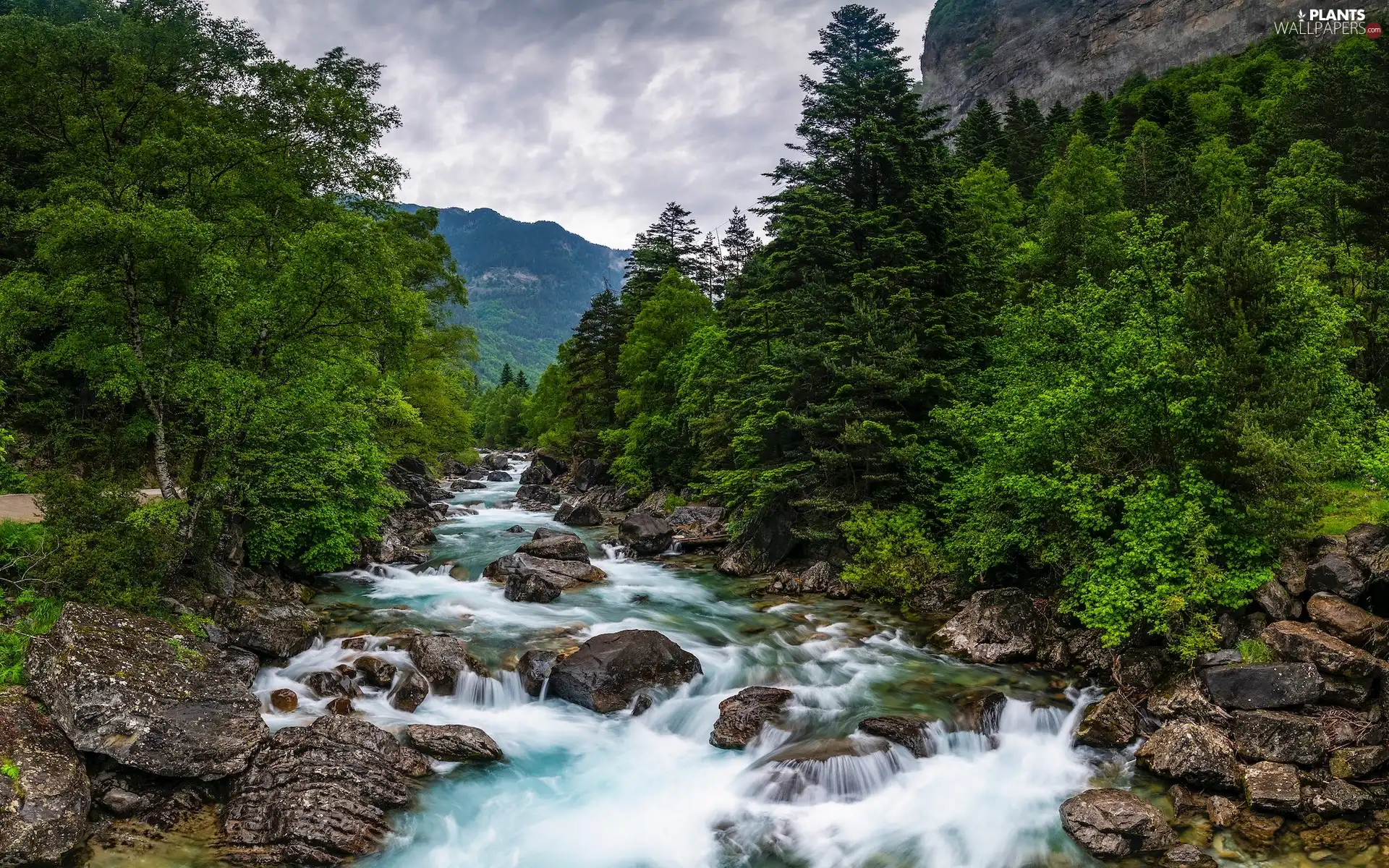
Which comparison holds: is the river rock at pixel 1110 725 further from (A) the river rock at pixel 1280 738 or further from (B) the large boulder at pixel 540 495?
(B) the large boulder at pixel 540 495

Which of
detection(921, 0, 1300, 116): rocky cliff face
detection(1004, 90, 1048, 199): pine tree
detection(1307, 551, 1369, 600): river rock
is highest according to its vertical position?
detection(921, 0, 1300, 116): rocky cliff face

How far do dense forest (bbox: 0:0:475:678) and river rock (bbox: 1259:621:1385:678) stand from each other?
2026 cm

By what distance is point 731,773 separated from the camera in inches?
474

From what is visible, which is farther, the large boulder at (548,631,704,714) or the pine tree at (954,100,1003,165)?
the pine tree at (954,100,1003,165)

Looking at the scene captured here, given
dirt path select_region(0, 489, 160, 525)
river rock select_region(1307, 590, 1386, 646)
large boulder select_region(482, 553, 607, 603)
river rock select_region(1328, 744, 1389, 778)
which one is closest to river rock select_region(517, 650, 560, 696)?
large boulder select_region(482, 553, 607, 603)

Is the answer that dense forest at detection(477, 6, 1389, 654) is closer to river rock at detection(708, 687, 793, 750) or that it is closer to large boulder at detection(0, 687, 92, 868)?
river rock at detection(708, 687, 793, 750)

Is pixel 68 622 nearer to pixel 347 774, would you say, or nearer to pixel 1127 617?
pixel 347 774

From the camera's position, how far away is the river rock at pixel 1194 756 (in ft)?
34.4

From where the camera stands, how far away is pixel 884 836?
413 inches

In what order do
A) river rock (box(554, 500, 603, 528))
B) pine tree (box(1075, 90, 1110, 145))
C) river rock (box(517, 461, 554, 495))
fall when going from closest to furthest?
river rock (box(554, 500, 603, 528))
river rock (box(517, 461, 554, 495))
pine tree (box(1075, 90, 1110, 145))

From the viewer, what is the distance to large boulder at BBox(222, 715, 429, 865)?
30.3 feet

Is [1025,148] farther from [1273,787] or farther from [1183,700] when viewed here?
[1273,787]

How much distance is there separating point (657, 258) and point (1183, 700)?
1763 inches

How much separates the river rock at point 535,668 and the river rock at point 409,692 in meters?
2.06
